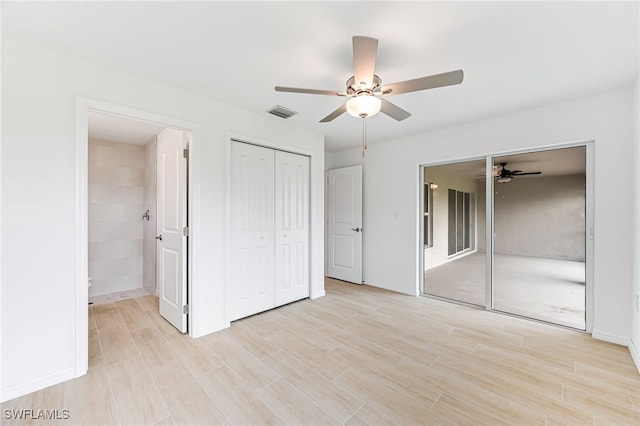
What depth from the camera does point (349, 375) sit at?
2021 millimetres

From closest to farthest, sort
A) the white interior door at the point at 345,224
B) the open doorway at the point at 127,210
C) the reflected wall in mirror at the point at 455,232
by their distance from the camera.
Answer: the open doorway at the point at 127,210, the reflected wall in mirror at the point at 455,232, the white interior door at the point at 345,224

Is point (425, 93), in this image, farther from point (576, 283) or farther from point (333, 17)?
point (576, 283)

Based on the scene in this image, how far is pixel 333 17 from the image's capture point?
1.54 m

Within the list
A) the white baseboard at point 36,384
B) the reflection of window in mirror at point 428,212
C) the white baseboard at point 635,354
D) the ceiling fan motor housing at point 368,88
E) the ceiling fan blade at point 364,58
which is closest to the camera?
the ceiling fan blade at point 364,58

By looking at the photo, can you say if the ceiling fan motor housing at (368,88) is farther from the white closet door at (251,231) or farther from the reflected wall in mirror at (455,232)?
the reflected wall in mirror at (455,232)

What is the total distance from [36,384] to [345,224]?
3.95m

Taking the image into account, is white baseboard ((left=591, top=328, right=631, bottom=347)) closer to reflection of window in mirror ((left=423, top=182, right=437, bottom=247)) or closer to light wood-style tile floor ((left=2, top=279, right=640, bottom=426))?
light wood-style tile floor ((left=2, top=279, right=640, bottom=426))

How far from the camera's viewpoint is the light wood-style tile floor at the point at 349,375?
1635mm

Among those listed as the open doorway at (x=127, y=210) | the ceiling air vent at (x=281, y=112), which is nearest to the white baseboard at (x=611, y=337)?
the ceiling air vent at (x=281, y=112)

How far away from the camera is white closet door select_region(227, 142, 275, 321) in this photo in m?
2.95

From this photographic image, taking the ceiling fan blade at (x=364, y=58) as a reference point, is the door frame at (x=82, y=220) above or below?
below

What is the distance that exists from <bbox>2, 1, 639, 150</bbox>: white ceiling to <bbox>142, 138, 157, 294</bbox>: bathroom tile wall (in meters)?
2.11

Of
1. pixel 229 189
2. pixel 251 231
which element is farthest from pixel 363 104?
pixel 251 231

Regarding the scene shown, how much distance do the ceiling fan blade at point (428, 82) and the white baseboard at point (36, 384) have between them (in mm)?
3142
